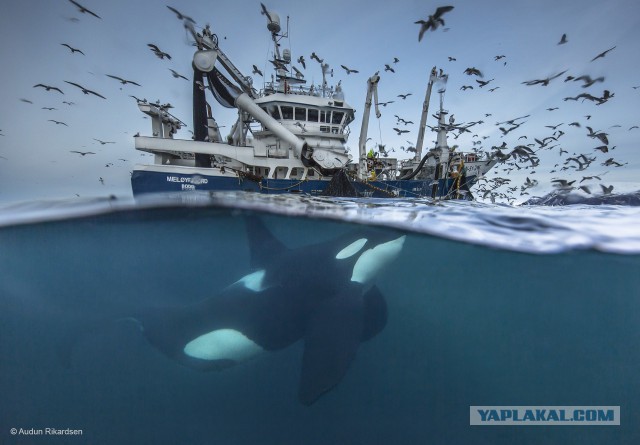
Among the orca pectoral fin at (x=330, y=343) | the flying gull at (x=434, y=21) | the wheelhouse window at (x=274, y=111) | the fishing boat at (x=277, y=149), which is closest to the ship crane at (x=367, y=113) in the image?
the fishing boat at (x=277, y=149)

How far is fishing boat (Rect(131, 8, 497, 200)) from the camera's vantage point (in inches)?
643

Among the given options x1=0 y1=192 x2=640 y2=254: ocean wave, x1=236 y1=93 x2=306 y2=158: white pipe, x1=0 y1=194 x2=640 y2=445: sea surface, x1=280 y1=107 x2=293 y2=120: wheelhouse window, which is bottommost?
x1=0 y1=194 x2=640 y2=445: sea surface

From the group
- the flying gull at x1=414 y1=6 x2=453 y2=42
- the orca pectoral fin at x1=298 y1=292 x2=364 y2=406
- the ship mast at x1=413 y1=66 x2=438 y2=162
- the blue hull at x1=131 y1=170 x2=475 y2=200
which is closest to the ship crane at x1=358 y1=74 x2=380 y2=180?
the blue hull at x1=131 y1=170 x2=475 y2=200

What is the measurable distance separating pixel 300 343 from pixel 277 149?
49.4 feet

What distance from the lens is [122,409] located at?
605 centimetres

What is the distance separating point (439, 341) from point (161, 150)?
61.6 ft

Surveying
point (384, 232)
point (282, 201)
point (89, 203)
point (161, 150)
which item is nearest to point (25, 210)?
point (89, 203)

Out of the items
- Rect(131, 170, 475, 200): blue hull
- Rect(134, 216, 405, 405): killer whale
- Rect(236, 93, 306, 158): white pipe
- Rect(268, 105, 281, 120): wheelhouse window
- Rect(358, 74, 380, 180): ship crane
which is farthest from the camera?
Rect(358, 74, 380, 180): ship crane

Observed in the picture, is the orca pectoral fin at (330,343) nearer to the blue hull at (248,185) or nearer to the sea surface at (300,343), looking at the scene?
the sea surface at (300,343)

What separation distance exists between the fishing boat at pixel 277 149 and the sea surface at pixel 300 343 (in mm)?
7512

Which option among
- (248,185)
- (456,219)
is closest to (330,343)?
(456,219)

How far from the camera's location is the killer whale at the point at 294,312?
4797 mm

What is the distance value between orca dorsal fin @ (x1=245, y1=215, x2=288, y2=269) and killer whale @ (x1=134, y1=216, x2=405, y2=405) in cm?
3

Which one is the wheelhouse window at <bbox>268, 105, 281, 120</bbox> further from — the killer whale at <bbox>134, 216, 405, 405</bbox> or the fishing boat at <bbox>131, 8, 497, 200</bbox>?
the killer whale at <bbox>134, 216, 405, 405</bbox>
